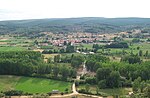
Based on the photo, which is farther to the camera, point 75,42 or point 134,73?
point 75,42

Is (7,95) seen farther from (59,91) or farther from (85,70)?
(85,70)

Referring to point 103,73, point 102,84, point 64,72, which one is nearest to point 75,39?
point 64,72

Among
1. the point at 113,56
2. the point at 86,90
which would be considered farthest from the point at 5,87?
the point at 113,56

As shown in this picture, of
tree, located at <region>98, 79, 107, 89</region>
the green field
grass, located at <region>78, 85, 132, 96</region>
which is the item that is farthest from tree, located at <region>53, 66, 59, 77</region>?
tree, located at <region>98, 79, 107, 89</region>

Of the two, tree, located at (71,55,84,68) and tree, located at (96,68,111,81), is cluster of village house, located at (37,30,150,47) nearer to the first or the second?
tree, located at (71,55,84,68)

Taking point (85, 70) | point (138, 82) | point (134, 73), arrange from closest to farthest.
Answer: point (138, 82) → point (134, 73) → point (85, 70)

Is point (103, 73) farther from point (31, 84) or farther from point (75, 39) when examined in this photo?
point (75, 39)

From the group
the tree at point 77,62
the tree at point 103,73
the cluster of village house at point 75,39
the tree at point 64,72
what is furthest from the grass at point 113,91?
the cluster of village house at point 75,39

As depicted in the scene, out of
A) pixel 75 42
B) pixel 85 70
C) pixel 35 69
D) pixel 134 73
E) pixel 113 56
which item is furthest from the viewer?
pixel 75 42
